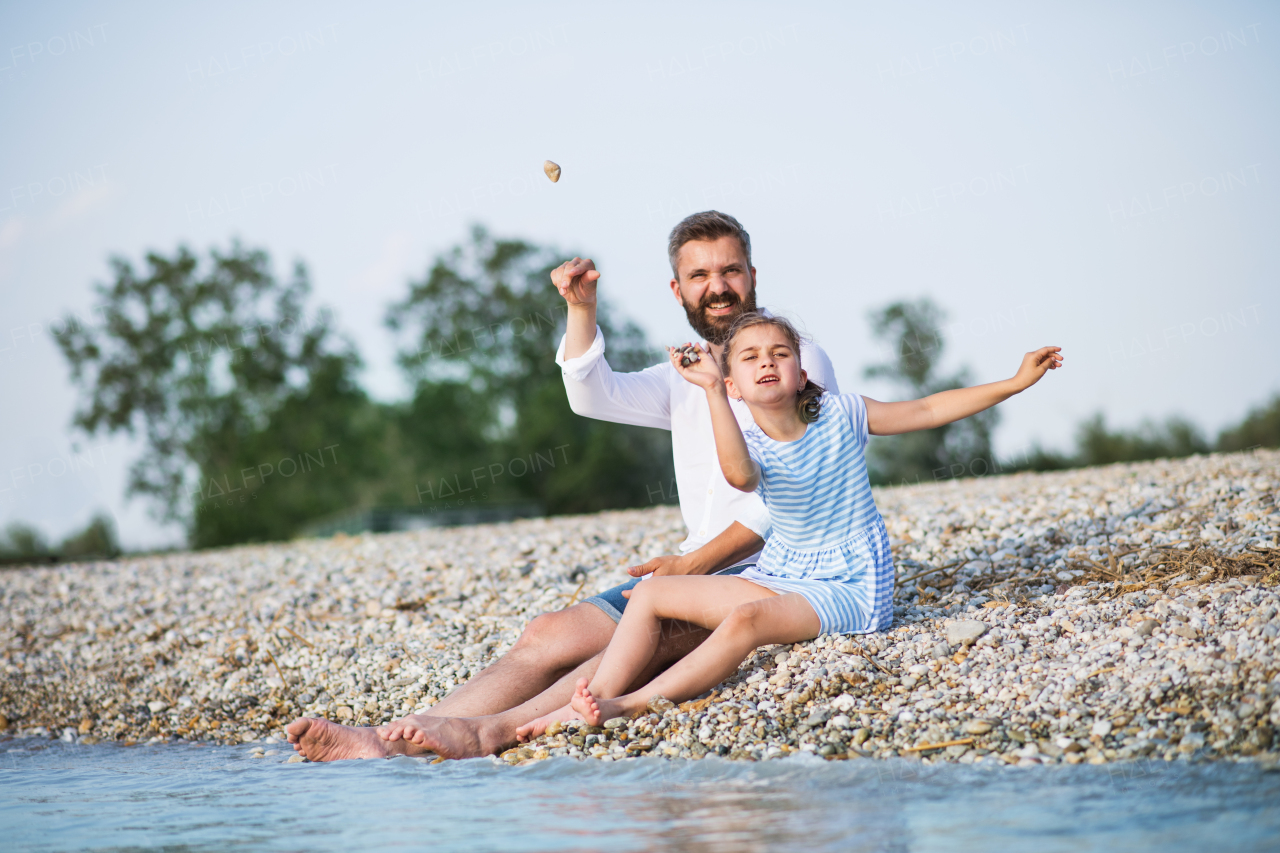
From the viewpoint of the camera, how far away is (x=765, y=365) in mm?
3537

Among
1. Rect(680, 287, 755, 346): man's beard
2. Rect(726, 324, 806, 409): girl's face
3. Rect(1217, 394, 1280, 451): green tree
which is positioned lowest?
Rect(1217, 394, 1280, 451): green tree

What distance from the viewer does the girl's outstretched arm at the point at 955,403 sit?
346cm

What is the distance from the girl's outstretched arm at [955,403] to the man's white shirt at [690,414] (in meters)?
0.29

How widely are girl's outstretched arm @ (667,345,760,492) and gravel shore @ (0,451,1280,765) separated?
2.83ft

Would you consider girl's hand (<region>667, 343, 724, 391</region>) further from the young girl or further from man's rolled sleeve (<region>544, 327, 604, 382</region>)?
man's rolled sleeve (<region>544, 327, 604, 382</region>)

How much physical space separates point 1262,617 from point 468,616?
4.02m

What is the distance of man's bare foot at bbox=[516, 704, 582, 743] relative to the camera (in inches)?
146

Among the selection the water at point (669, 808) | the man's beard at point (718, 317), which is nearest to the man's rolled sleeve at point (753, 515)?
the man's beard at point (718, 317)

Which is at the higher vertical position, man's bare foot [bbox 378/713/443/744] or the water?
man's bare foot [bbox 378/713/443/744]

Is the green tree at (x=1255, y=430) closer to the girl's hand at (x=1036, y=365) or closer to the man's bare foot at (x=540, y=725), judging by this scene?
the girl's hand at (x=1036, y=365)

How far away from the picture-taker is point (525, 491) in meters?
26.8

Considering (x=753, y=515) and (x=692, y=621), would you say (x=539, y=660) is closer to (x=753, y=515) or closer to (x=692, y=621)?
(x=692, y=621)

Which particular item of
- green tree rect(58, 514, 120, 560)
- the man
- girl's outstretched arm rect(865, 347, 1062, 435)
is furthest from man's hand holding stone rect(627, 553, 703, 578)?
green tree rect(58, 514, 120, 560)

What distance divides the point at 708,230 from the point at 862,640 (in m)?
1.73
